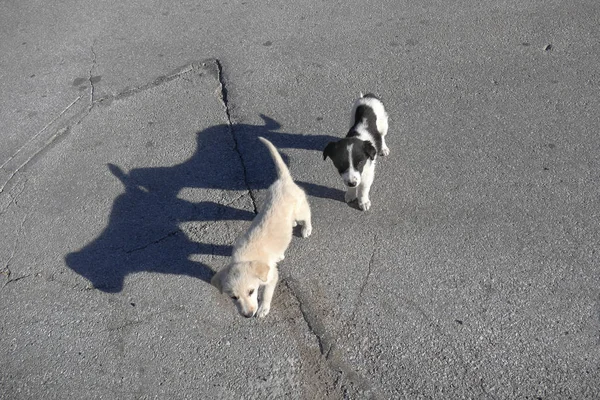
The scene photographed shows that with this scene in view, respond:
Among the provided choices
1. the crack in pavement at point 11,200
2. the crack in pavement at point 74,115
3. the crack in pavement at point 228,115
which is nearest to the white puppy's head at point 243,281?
the crack in pavement at point 228,115

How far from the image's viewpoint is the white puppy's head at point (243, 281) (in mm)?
3010

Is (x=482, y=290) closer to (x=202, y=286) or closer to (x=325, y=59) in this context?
(x=202, y=286)

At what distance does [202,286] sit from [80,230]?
1.27 meters

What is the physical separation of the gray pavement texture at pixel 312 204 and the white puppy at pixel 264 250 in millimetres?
268

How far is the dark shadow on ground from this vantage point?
3830 mm

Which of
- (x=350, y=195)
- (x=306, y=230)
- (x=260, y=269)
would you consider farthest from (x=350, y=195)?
(x=260, y=269)

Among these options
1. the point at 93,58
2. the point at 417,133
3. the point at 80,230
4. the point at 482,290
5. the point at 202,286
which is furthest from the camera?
the point at 93,58

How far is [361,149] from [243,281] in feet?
4.16

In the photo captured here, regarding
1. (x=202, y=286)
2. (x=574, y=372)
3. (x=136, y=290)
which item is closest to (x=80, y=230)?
(x=136, y=290)

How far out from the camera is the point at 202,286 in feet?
12.0

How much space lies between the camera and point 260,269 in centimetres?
303

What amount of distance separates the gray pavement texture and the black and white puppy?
193 millimetres

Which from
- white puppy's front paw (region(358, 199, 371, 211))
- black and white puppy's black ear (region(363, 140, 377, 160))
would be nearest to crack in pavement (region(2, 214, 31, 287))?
white puppy's front paw (region(358, 199, 371, 211))

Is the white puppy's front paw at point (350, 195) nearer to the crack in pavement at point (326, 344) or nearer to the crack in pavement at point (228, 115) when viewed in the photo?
the crack in pavement at point (228, 115)
